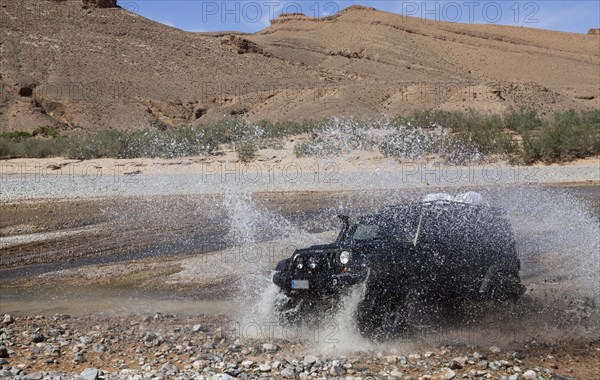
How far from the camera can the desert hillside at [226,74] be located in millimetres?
52000

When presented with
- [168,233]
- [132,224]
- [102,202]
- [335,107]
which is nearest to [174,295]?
[168,233]

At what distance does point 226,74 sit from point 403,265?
6560 cm

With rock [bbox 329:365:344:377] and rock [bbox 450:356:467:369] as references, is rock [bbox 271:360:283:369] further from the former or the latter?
rock [bbox 450:356:467:369]

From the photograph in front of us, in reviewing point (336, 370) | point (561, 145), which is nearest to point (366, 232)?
point (336, 370)

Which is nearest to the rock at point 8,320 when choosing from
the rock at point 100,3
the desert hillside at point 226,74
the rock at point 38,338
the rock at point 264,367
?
the rock at point 38,338

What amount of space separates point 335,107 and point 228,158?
21680 mm

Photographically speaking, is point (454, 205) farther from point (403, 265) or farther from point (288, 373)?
point (288, 373)

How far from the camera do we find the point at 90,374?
618cm

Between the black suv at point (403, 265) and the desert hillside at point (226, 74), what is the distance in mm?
39074

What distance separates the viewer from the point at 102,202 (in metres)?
20.8

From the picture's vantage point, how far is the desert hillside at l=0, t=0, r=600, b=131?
52000 millimetres

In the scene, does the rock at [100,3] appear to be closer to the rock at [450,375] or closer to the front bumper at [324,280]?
the front bumper at [324,280]

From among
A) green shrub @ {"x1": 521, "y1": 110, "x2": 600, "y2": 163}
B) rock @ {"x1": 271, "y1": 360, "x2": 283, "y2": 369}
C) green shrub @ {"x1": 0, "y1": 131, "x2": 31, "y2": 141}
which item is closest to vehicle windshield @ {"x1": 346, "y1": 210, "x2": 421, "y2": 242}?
rock @ {"x1": 271, "y1": 360, "x2": 283, "y2": 369}

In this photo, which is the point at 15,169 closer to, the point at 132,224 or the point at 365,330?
the point at 132,224
